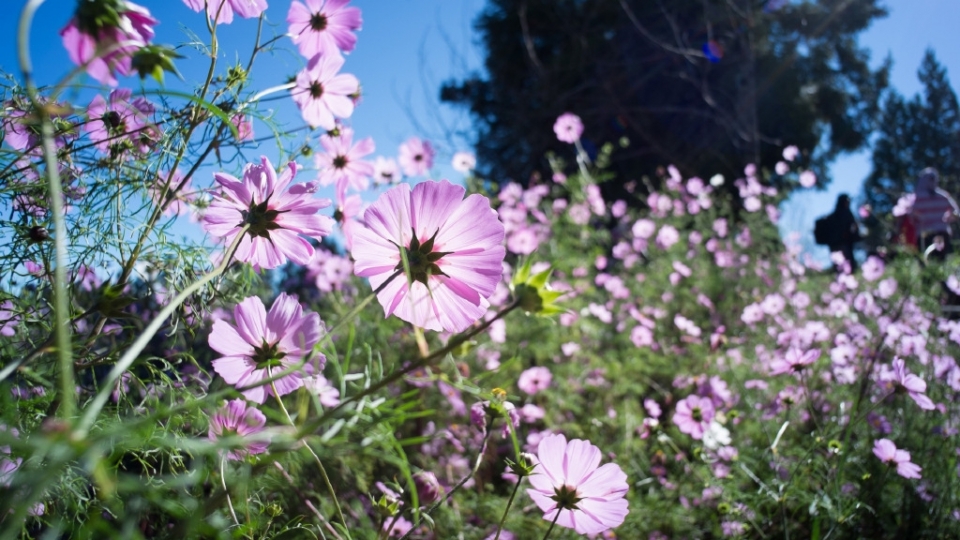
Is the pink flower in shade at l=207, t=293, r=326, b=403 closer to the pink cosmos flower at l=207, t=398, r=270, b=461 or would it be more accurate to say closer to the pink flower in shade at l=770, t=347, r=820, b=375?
the pink cosmos flower at l=207, t=398, r=270, b=461

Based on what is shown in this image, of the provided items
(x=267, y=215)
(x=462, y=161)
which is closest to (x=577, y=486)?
(x=267, y=215)

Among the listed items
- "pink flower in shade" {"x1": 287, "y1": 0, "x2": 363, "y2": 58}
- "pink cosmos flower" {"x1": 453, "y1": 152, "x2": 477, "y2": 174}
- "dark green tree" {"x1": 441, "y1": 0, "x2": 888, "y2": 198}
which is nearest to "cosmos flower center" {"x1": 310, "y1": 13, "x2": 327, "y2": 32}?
"pink flower in shade" {"x1": 287, "y1": 0, "x2": 363, "y2": 58}

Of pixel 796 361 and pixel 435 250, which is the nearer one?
pixel 435 250

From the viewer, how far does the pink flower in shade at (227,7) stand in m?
0.43

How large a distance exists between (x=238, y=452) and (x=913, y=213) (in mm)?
2686

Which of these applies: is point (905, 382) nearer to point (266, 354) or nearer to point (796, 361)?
point (796, 361)

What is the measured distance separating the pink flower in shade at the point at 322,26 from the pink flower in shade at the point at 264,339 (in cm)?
28

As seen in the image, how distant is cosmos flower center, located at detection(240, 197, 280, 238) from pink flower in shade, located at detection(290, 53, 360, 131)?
0.62ft

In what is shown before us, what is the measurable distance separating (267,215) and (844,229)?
4.54 meters

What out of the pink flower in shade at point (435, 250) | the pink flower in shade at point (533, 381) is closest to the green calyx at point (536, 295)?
the pink flower in shade at point (435, 250)

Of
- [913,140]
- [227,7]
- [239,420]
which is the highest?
[913,140]

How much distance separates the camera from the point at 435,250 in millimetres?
388

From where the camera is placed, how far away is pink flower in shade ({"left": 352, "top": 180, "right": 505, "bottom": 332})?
1.20ft

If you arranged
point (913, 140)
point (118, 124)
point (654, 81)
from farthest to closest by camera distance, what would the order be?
1. point (913, 140)
2. point (654, 81)
3. point (118, 124)
